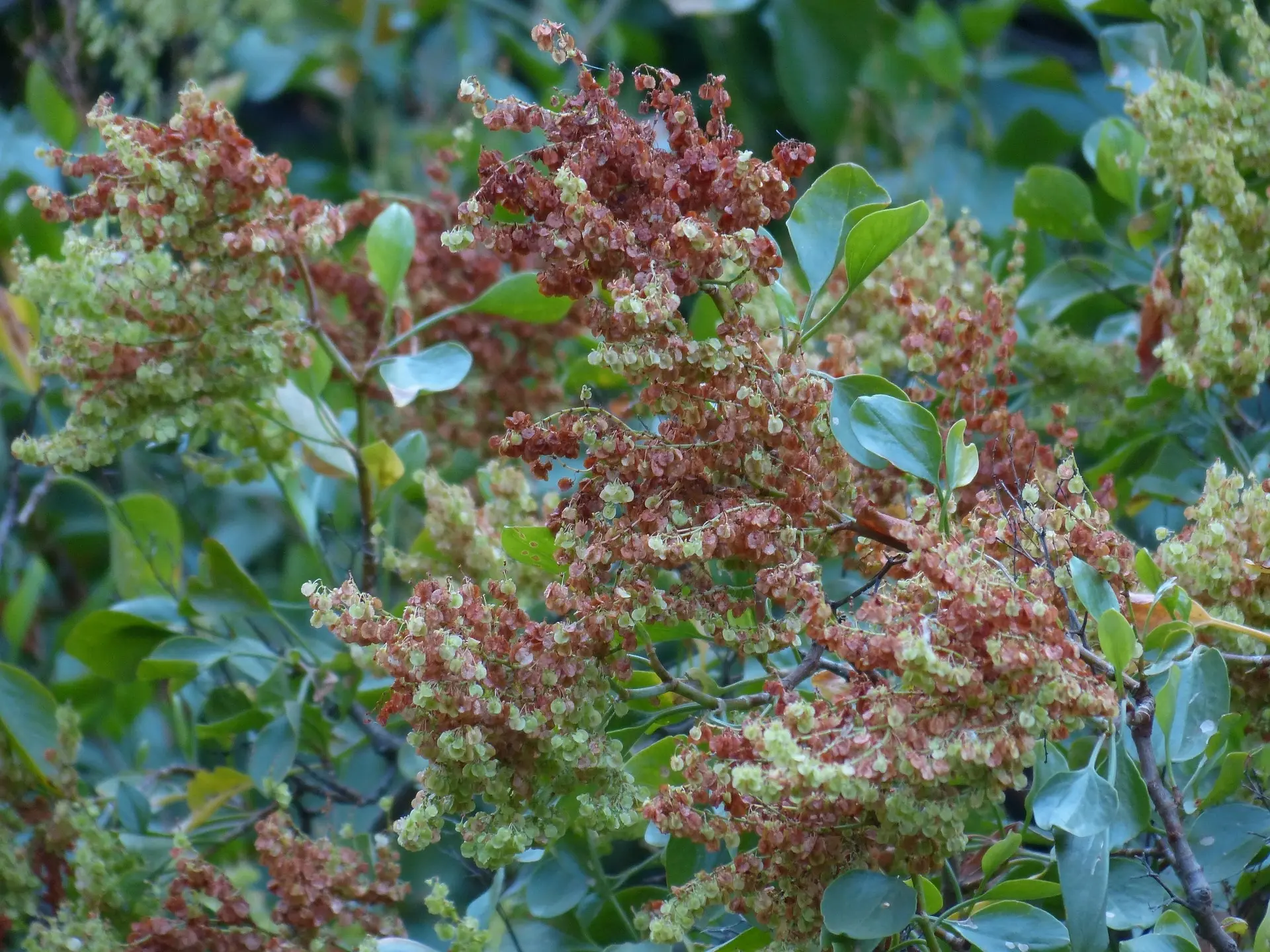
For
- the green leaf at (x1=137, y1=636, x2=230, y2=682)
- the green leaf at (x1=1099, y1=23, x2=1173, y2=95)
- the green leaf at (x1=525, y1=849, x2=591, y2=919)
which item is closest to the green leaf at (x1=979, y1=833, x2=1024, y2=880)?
the green leaf at (x1=525, y1=849, x2=591, y2=919)

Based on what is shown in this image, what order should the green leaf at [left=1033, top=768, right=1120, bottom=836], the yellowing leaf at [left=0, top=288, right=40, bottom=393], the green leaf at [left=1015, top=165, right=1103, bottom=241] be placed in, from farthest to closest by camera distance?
the yellowing leaf at [left=0, top=288, right=40, bottom=393] → the green leaf at [left=1015, top=165, right=1103, bottom=241] → the green leaf at [left=1033, top=768, right=1120, bottom=836]

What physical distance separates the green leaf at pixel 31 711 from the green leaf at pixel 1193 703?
841 mm

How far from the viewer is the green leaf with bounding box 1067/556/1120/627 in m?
0.63

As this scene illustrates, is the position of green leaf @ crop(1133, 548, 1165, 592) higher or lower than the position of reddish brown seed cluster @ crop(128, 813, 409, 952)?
higher

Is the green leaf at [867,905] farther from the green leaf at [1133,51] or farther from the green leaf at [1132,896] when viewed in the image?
the green leaf at [1133,51]

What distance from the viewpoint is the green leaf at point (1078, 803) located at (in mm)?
579

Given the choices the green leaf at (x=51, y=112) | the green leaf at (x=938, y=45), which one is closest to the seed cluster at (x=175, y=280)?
the green leaf at (x=51, y=112)

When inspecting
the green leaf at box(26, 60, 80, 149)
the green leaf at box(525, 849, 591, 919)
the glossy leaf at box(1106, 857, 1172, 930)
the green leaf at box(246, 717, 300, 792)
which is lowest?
the green leaf at box(525, 849, 591, 919)

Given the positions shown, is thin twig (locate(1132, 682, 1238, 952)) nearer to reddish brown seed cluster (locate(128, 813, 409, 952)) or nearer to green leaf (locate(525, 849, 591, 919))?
green leaf (locate(525, 849, 591, 919))

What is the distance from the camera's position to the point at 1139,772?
2.05ft

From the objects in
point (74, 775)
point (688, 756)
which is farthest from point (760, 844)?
point (74, 775)

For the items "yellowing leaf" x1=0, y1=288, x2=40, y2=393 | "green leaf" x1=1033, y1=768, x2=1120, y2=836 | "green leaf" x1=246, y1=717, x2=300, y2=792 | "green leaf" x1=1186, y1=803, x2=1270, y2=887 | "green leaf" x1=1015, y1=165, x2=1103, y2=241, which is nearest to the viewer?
"green leaf" x1=1033, y1=768, x2=1120, y2=836

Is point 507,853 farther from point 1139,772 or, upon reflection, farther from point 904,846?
point 1139,772

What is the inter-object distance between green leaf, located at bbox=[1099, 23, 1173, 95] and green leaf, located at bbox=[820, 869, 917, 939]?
2.67 feet
